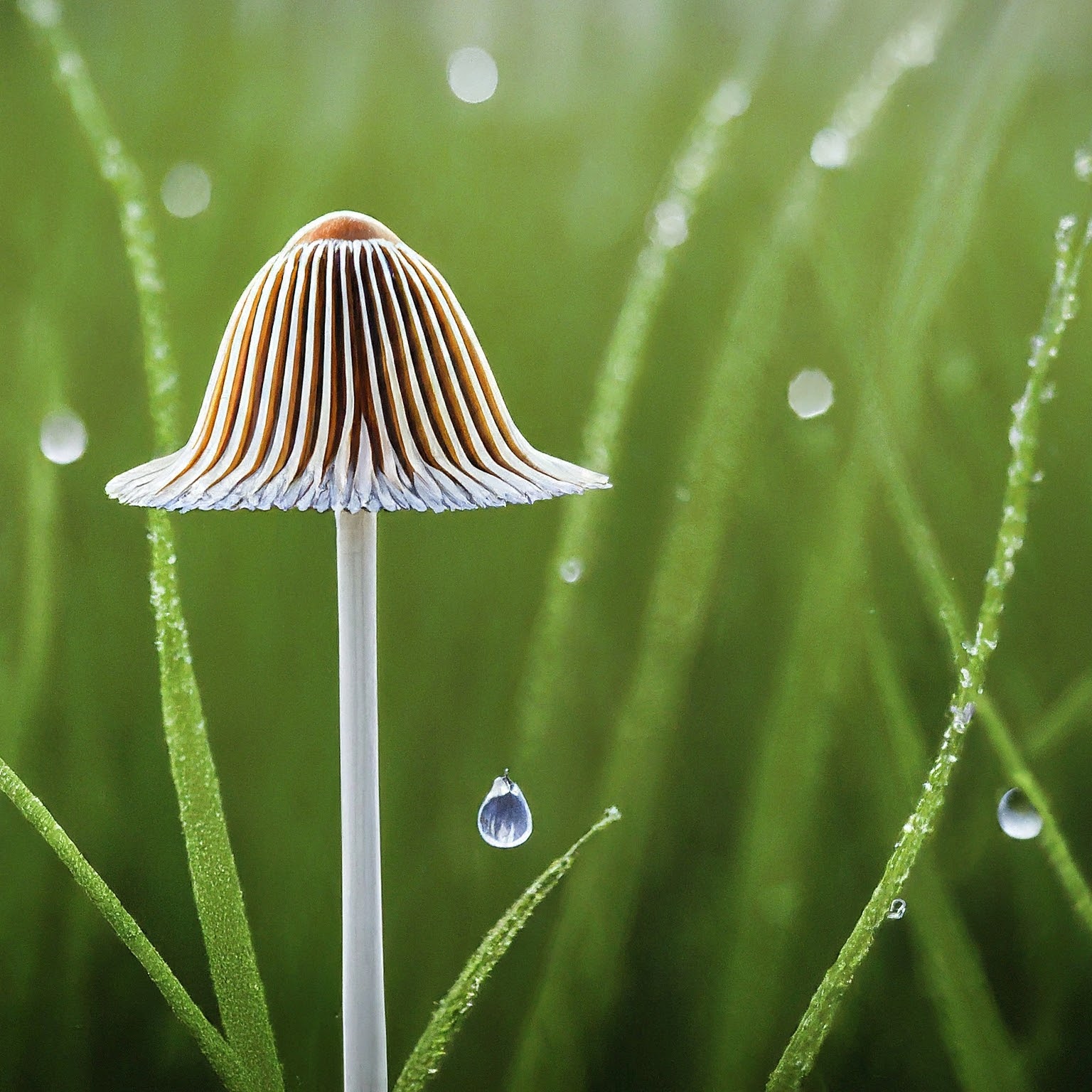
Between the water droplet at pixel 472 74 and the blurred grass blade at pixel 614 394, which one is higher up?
the water droplet at pixel 472 74

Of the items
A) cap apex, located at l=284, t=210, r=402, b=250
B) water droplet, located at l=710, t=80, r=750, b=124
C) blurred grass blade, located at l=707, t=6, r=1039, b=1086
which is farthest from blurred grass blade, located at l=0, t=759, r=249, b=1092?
water droplet, located at l=710, t=80, r=750, b=124

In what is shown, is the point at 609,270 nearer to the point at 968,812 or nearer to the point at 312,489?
the point at 312,489

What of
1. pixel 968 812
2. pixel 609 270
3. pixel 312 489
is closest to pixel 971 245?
pixel 609 270

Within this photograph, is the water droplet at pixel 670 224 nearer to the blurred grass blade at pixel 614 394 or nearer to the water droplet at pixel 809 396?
the blurred grass blade at pixel 614 394

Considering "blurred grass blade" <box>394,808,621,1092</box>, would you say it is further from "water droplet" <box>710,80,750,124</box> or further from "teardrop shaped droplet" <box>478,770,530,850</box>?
"water droplet" <box>710,80,750,124</box>

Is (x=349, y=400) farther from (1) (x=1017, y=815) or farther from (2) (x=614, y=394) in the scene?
(1) (x=1017, y=815)

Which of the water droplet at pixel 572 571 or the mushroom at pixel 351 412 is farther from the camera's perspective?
the water droplet at pixel 572 571

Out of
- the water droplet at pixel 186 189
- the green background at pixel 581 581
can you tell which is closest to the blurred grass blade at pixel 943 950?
the green background at pixel 581 581
